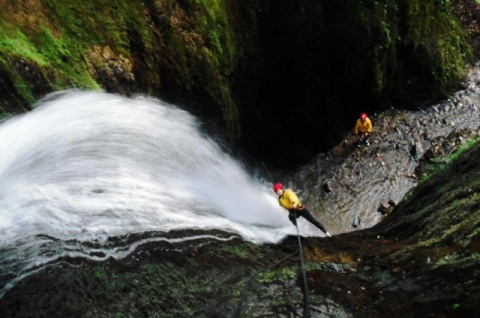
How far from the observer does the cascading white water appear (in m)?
4.60

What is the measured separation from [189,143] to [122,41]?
224 centimetres

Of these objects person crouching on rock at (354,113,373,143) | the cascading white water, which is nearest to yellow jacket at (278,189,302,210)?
the cascading white water

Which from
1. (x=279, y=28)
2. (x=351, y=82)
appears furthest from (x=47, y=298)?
(x=351, y=82)

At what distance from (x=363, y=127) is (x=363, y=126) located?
3 centimetres

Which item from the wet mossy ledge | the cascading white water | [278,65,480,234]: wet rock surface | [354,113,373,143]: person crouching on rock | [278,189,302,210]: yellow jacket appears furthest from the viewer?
[354,113,373,143]: person crouching on rock

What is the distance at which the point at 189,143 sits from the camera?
28.8 feet

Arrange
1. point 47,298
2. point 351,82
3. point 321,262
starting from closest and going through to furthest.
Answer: point 47,298 → point 321,262 → point 351,82

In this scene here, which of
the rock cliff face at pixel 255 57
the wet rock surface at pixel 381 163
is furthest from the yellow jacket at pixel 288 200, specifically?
the wet rock surface at pixel 381 163

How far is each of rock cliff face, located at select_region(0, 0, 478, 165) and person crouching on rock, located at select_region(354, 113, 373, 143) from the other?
0.55 m

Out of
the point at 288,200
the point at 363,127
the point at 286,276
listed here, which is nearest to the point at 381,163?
the point at 363,127

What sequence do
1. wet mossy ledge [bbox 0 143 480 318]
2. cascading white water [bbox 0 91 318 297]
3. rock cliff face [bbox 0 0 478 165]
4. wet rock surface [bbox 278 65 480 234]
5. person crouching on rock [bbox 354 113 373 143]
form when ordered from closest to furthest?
wet mossy ledge [bbox 0 143 480 318]
cascading white water [bbox 0 91 318 297]
rock cliff face [bbox 0 0 478 165]
wet rock surface [bbox 278 65 480 234]
person crouching on rock [bbox 354 113 373 143]

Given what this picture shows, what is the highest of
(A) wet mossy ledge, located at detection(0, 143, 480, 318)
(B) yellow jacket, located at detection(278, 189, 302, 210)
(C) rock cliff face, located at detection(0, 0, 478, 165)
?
(C) rock cliff face, located at detection(0, 0, 478, 165)

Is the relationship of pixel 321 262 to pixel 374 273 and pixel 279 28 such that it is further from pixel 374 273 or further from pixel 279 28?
pixel 279 28

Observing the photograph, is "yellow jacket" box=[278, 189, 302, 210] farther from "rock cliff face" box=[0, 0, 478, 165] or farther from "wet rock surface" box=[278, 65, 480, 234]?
"wet rock surface" box=[278, 65, 480, 234]
